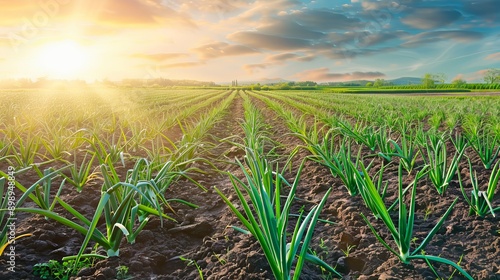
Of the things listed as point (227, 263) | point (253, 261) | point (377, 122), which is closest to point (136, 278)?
point (227, 263)

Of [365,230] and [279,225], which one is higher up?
[279,225]

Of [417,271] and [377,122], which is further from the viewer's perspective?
[377,122]

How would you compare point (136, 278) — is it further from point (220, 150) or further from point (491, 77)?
point (491, 77)

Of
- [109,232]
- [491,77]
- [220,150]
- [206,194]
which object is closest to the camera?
[109,232]

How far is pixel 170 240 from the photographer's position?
258 cm

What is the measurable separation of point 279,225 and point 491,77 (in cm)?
9743

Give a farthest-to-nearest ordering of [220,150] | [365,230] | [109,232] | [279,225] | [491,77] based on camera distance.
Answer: [491,77]
[220,150]
[365,230]
[109,232]
[279,225]

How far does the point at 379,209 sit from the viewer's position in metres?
2.10

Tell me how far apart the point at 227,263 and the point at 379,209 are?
90 cm

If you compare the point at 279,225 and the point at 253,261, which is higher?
the point at 279,225

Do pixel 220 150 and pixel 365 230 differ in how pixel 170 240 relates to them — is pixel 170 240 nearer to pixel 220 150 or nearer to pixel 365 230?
pixel 365 230

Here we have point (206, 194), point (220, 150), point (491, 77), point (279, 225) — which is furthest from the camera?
point (491, 77)

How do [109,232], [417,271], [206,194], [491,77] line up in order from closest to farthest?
[417,271], [109,232], [206,194], [491,77]

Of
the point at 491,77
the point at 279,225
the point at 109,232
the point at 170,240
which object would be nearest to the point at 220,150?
the point at 170,240
